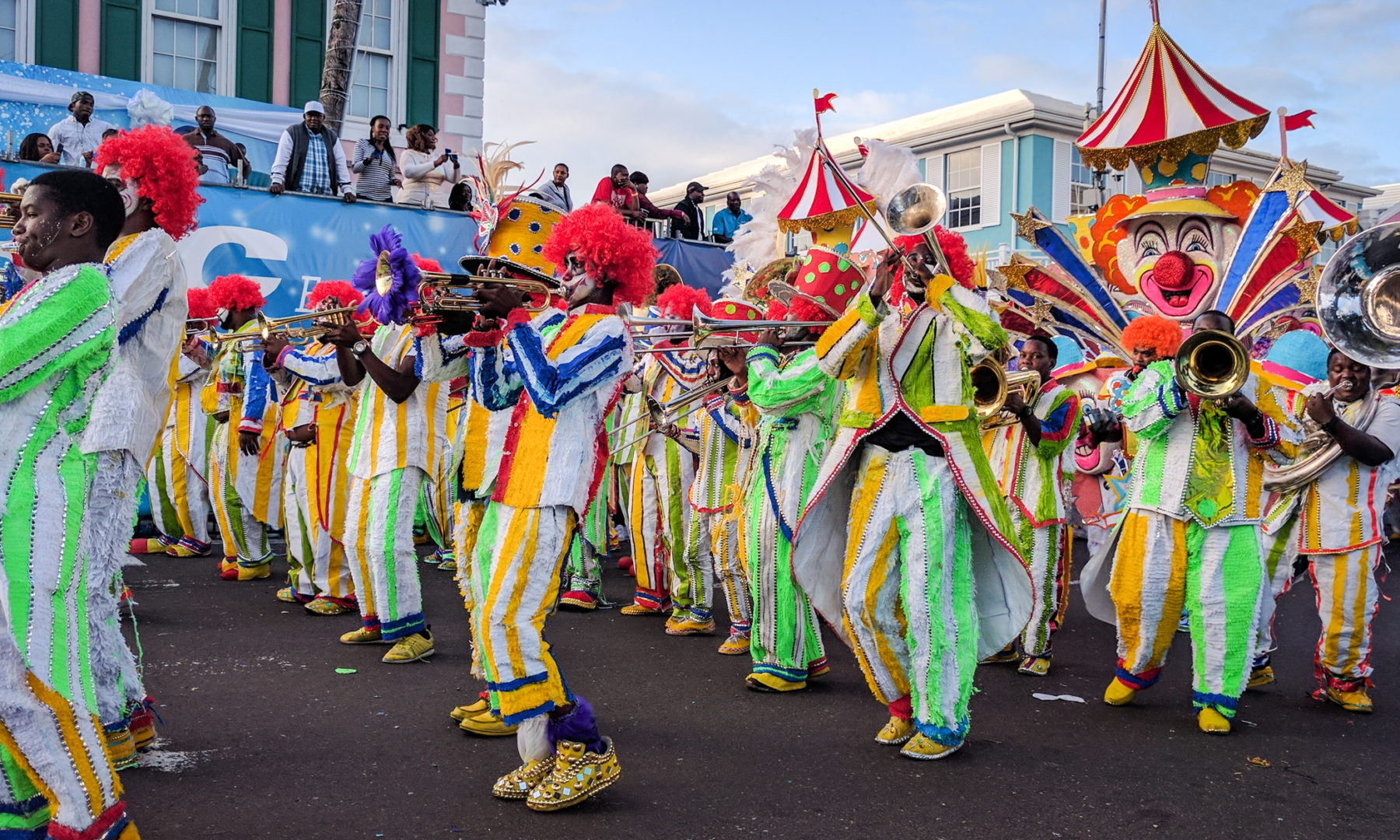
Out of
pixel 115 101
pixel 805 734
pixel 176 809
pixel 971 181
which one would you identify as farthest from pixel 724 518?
pixel 971 181

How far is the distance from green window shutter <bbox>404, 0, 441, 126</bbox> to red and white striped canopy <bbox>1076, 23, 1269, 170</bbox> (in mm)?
9779

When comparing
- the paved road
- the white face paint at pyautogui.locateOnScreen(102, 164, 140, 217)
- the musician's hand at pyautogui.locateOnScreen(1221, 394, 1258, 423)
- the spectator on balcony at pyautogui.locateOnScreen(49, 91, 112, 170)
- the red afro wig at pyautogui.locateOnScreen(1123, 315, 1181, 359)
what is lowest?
the paved road

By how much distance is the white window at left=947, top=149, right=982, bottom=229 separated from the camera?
24828 millimetres

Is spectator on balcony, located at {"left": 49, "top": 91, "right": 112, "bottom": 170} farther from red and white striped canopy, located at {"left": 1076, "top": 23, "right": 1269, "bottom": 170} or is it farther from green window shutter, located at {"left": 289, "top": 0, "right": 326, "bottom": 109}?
red and white striped canopy, located at {"left": 1076, "top": 23, "right": 1269, "bottom": 170}

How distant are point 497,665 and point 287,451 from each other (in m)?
5.02

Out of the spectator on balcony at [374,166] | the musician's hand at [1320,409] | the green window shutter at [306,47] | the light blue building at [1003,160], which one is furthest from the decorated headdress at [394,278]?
the light blue building at [1003,160]

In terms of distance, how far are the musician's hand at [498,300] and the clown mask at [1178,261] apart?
320 inches

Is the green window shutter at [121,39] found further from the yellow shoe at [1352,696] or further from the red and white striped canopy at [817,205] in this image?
the yellow shoe at [1352,696]

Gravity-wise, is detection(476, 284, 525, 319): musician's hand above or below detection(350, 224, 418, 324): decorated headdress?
below

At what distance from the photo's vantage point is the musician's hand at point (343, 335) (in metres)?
5.32

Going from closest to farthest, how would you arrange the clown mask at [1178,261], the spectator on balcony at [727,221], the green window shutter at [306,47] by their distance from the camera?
the clown mask at [1178,261] → the spectator on balcony at [727,221] → the green window shutter at [306,47]

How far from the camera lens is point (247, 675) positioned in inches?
228

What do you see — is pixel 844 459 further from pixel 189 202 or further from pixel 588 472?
pixel 189 202

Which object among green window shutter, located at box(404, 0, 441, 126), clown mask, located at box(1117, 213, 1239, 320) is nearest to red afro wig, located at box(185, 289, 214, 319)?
clown mask, located at box(1117, 213, 1239, 320)
